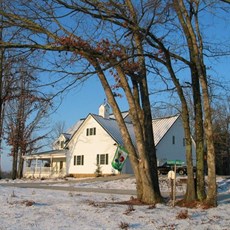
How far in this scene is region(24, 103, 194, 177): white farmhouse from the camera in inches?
1614

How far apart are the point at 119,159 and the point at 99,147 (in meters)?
3.70

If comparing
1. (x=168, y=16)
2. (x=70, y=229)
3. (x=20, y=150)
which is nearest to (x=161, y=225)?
(x=70, y=229)

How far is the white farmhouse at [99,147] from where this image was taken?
4100 cm

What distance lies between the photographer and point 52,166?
4844cm

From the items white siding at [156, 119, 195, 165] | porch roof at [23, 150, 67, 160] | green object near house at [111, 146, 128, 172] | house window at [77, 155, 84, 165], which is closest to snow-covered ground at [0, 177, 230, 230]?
green object near house at [111, 146, 128, 172]

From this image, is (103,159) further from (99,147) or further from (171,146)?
(171,146)

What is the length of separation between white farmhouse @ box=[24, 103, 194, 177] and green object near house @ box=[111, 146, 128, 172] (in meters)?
0.52

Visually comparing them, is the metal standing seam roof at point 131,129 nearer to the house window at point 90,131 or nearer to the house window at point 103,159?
the house window at point 90,131

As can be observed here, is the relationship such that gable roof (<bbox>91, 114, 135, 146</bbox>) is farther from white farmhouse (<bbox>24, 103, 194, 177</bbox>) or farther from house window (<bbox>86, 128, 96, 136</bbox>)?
house window (<bbox>86, 128, 96, 136</bbox>)

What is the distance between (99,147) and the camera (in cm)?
4197

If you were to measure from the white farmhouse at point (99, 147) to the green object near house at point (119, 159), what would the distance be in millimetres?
522

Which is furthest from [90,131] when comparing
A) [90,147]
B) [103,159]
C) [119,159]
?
[119,159]

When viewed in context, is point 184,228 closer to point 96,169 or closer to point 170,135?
point 96,169

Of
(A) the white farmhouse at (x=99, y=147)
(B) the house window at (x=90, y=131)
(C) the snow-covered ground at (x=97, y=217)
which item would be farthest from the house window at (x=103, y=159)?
(C) the snow-covered ground at (x=97, y=217)
